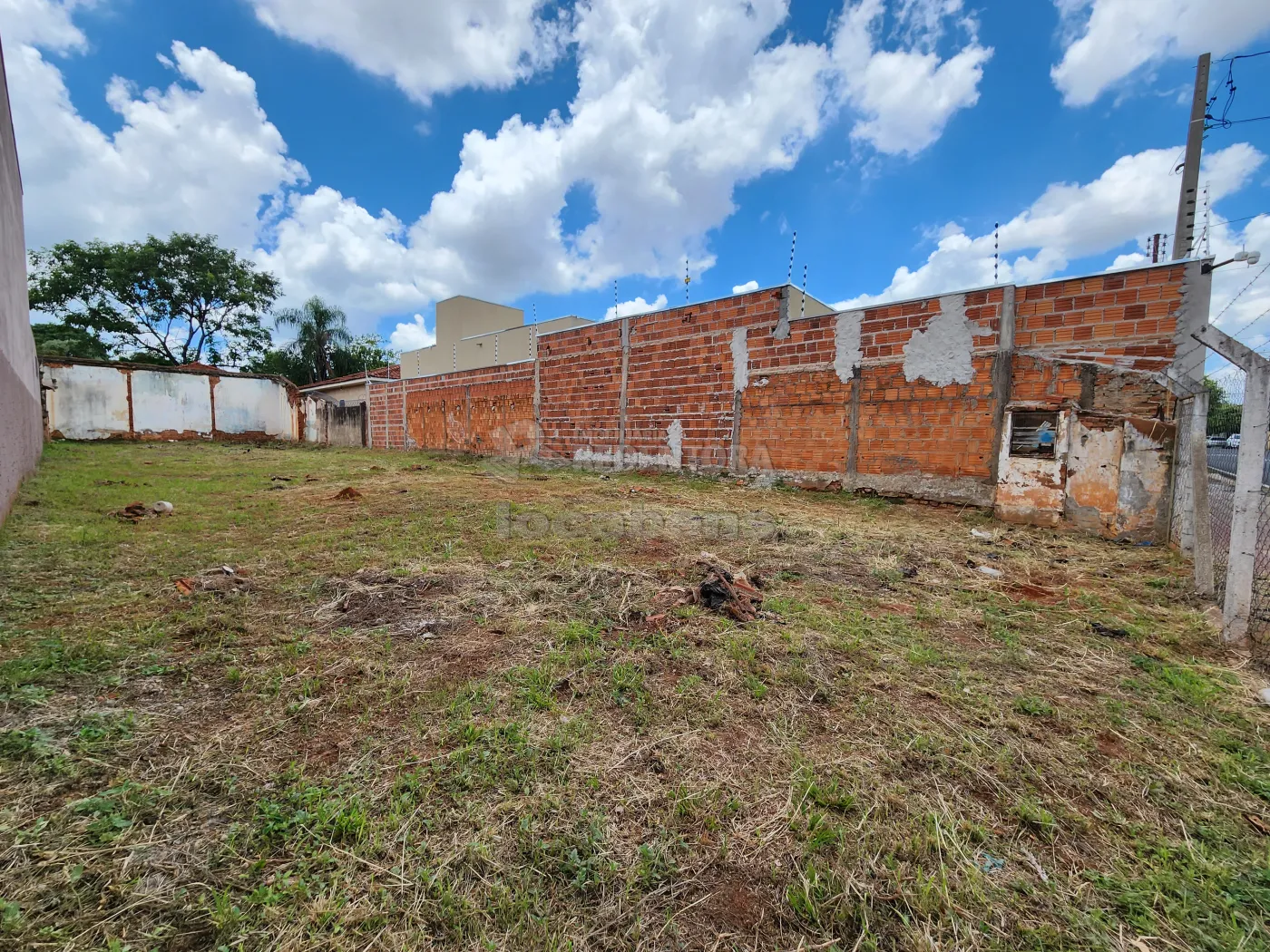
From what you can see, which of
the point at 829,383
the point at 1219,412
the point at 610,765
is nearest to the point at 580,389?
the point at 829,383

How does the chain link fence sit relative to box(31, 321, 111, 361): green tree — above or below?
below

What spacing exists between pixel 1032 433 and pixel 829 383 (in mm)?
2318

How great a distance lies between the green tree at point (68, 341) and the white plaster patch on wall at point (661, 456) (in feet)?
→ 73.2

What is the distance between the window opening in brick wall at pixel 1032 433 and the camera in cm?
485

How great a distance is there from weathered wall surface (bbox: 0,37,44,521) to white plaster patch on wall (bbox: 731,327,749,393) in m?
7.65

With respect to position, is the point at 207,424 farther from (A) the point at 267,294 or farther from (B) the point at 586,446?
(B) the point at 586,446

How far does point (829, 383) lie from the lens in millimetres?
6609

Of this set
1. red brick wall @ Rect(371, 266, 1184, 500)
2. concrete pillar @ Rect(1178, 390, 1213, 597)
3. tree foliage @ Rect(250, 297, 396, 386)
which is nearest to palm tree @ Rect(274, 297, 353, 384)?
tree foliage @ Rect(250, 297, 396, 386)

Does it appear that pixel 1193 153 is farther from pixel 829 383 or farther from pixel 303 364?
pixel 303 364

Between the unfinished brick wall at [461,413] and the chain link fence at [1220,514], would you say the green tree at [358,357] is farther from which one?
the chain link fence at [1220,514]

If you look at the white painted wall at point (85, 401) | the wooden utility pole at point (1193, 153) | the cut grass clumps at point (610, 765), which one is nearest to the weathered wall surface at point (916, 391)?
the cut grass clumps at point (610, 765)

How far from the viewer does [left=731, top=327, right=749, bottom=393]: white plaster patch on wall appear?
7449 millimetres

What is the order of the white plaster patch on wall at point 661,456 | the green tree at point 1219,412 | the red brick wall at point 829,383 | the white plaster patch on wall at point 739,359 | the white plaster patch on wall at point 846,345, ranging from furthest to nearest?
the white plaster patch on wall at point 661,456
the white plaster patch on wall at point 739,359
the white plaster patch on wall at point 846,345
the red brick wall at point 829,383
the green tree at point 1219,412

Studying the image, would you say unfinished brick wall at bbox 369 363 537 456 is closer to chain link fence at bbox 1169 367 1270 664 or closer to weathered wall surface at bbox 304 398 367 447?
weathered wall surface at bbox 304 398 367 447
